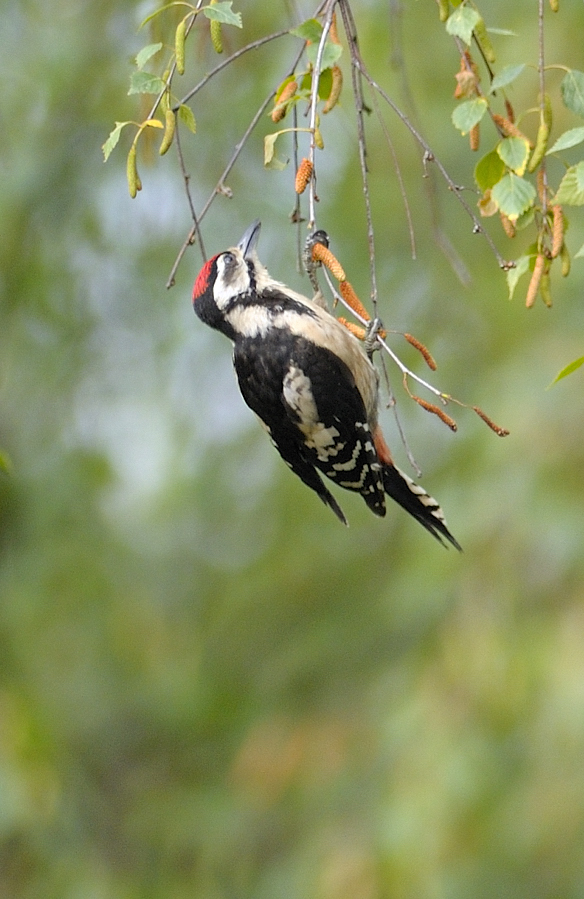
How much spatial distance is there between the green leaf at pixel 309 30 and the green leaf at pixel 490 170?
39 centimetres

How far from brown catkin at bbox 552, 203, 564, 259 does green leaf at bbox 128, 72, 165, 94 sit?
79 cm

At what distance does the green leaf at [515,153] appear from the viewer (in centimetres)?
208

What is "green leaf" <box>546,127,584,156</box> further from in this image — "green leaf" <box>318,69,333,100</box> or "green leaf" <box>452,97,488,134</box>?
"green leaf" <box>318,69,333,100</box>

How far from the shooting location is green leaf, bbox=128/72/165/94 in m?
2.11

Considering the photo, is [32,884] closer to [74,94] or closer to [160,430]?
[160,430]

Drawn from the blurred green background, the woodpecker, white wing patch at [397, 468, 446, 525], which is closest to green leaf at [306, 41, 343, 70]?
the blurred green background

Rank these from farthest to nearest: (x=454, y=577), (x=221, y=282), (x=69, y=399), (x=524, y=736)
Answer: (x=69, y=399) < (x=454, y=577) < (x=524, y=736) < (x=221, y=282)

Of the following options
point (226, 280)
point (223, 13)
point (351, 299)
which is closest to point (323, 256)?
point (351, 299)

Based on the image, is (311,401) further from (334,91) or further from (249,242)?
(334,91)

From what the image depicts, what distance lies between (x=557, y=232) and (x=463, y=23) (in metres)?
0.43

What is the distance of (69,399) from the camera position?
6.64m

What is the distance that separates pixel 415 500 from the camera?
349 centimetres

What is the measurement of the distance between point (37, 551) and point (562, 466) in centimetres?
367

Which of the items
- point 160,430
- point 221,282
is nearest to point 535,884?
point 221,282
